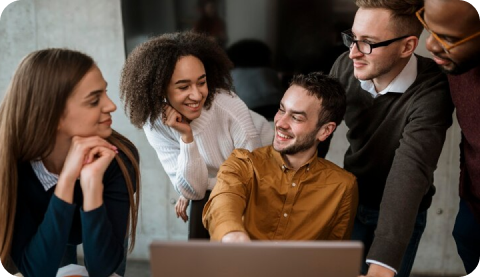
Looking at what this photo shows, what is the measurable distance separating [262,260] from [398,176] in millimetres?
632

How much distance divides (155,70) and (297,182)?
650mm

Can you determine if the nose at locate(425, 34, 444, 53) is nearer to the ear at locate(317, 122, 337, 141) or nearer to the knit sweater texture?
the ear at locate(317, 122, 337, 141)

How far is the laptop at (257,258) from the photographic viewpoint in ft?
3.35

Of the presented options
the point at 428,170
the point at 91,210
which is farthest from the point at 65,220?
the point at 428,170

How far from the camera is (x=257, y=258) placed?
1.04 metres

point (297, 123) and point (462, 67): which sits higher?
point (462, 67)

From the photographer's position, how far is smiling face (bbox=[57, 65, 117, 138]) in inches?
57.9

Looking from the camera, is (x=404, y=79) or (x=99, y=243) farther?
(x=404, y=79)

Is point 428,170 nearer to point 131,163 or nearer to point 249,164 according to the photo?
point 249,164

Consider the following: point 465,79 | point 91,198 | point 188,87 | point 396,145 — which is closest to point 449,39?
point 465,79

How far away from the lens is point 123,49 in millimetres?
3053

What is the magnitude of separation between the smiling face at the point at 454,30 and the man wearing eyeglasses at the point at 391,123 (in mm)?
195

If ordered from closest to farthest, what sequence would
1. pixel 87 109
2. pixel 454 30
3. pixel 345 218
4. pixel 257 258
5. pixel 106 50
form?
pixel 257 258
pixel 454 30
pixel 87 109
pixel 345 218
pixel 106 50

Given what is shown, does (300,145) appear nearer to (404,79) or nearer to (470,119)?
(404,79)
